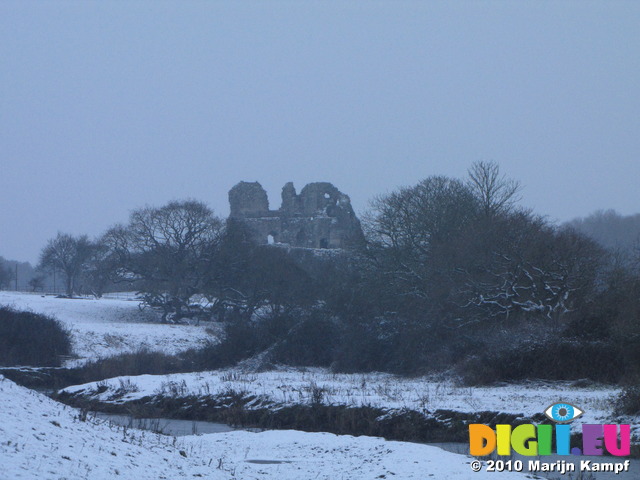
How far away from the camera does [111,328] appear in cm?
4412

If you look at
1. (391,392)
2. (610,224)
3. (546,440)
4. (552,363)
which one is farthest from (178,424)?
(610,224)

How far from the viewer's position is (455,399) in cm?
2055

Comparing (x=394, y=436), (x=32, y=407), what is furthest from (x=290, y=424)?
(x=32, y=407)

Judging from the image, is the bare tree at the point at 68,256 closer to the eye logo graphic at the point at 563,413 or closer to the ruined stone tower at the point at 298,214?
the ruined stone tower at the point at 298,214

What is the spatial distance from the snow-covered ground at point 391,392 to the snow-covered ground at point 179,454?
400 cm

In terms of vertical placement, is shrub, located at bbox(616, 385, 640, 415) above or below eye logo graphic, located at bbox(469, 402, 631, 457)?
above

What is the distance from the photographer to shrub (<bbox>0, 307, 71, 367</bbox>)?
116 ft

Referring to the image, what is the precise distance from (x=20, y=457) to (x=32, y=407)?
3.46 m

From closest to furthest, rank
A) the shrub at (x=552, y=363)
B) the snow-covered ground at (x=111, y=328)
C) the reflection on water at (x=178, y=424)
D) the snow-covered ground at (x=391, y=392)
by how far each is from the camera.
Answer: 1. the snow-covered ground at (x=391, y=392)
2. the reflection on water at (x=178, y=424)
3. the shrub at (x=552, y=363)
4. the snow-covered ground at (x=111, y=328)

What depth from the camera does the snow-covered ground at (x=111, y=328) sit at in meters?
40.5

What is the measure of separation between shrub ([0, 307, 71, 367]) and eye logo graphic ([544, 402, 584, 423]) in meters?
24.6

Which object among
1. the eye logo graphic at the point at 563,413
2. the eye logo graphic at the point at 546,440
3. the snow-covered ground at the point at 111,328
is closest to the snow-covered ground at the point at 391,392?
the eye logo graphic at the point at 563,413

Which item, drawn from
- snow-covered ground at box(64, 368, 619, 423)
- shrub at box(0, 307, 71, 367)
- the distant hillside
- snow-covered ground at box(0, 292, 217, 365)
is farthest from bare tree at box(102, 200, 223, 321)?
the distant hillside

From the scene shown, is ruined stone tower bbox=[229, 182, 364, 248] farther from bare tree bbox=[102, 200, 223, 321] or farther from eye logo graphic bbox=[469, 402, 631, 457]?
eye logo graphic bbox=[469, 402, 631, 457]
